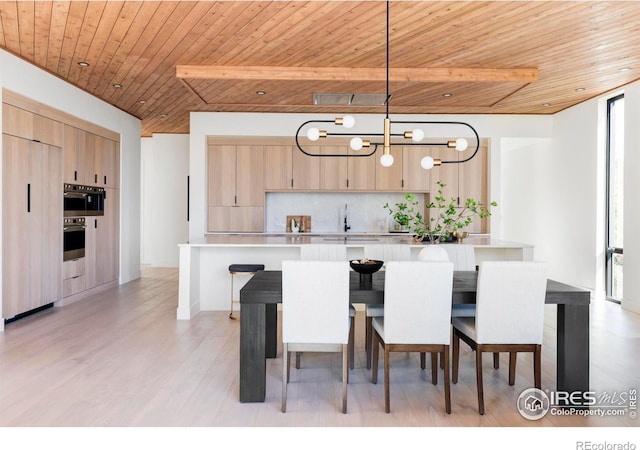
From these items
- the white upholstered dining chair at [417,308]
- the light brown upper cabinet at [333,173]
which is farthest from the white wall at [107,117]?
the white upholstered dining chair at [417,308]

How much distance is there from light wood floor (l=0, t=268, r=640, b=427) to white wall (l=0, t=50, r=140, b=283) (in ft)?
8.28

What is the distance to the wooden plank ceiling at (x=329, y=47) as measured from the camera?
11.5 ft

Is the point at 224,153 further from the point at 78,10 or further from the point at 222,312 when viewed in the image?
the point at 78,10

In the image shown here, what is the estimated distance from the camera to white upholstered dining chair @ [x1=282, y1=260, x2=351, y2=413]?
8.51 ft

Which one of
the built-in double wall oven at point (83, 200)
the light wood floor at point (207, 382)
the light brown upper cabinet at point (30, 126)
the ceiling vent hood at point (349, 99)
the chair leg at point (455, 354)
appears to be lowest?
the light wood floor at point (207, 382)

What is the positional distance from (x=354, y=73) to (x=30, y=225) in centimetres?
390

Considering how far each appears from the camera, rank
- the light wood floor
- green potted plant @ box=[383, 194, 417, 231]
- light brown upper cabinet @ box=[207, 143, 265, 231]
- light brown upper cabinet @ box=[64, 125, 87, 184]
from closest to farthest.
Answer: the light wood floor
green potted plant @ box=[383, 194, 417, 231]
light brown upper cabinet @ box=[64, 125, 87, 184]
light brown upper cabinet @ box=[207, 143, 265, 231]

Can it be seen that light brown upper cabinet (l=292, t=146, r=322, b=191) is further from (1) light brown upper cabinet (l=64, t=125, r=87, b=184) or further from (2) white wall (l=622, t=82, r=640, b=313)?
(2) white wall (l=622, t=82, r=640, b=313)

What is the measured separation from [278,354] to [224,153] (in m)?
4.13

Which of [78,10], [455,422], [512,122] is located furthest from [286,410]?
[512,122]

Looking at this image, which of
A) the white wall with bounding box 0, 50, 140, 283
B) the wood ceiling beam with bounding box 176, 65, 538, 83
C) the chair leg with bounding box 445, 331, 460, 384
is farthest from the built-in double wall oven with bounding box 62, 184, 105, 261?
the chair leg with bounding box 445, 331, 460, 384

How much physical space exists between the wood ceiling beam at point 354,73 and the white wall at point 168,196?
4692mm

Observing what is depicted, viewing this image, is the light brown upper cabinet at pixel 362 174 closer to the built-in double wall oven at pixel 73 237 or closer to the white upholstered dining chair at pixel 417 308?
the built-in double wall oven at pixel 73 237

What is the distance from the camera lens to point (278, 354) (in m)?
3.74
